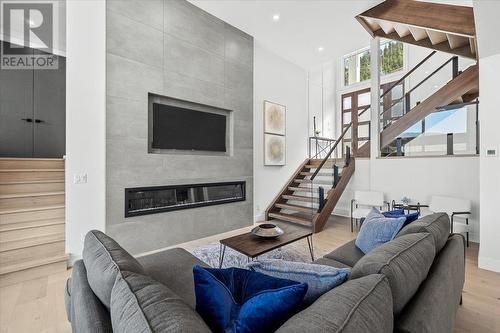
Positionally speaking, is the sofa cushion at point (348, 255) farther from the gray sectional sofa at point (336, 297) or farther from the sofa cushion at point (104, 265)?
the sofa cushion at point (104, 265)

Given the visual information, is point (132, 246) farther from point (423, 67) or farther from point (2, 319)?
point (423, 67)

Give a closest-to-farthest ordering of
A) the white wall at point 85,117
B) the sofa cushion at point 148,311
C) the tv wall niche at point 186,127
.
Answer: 1. the sofa cushion at point 148,311
2. the white wall at point 85,117
3. the tv wall niche at point 186,127

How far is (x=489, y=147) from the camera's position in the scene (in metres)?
2.80

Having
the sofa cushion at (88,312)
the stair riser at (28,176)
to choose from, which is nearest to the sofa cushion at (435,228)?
the sofa cushion at (88,312)

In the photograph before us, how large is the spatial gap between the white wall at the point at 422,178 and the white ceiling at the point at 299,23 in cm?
265

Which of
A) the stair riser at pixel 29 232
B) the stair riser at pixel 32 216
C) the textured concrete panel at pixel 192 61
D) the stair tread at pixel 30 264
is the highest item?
the textured concrete panel at pixel 192 61

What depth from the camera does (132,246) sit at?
3195 millimetres

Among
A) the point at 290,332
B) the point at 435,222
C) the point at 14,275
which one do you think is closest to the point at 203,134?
the point at 14,275

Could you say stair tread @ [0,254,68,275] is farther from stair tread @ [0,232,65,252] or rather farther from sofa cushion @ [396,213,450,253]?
sofa cushion @ [396,213,450,253]

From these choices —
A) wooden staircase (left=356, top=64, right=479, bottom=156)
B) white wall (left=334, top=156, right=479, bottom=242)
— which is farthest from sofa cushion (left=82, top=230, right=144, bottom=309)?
wooden staircase (left=356, top=64, right=479, bottom=156)

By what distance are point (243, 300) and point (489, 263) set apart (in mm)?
3518

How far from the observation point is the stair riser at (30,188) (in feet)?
10.0

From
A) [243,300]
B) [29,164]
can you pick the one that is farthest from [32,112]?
[243,300]

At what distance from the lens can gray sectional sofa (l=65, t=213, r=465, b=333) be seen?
0.68 metres
